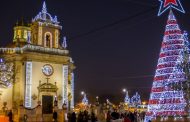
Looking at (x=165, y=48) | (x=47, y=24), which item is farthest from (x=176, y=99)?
(x=47, y=24)

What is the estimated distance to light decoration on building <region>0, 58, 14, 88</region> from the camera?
1831 inches

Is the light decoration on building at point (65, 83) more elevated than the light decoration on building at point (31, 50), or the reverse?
the light decoration on building at point (31, 50)

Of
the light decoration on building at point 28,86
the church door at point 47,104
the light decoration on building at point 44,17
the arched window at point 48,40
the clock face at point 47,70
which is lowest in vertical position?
the church door at point 47,104

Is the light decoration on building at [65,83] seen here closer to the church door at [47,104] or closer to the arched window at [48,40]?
the church door at [47,104]

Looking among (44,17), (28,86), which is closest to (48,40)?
(44,17)

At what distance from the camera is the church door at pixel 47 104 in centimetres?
4794

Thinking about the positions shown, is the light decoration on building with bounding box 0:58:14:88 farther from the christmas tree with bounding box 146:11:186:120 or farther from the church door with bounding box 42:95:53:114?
the christmas tree with bounding box 146:11:186:120

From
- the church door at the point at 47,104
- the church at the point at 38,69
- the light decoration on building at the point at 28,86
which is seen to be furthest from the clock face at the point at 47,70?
the church door at the point at 47,104

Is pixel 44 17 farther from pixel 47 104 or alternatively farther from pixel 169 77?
pixel 169 77

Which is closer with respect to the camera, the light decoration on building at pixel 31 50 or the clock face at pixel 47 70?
the light decoration on building at pixel 31 50

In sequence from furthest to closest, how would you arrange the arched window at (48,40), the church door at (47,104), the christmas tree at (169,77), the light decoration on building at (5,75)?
the arched window at (48,40) → the church door at (47,104) → the light decoration on building at (5,75) → the christmas tree at (169,77)

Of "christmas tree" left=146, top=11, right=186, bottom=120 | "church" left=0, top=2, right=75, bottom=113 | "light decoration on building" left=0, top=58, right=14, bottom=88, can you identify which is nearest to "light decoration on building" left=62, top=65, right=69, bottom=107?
"church" left=0, top=2, right=75, bottom=113

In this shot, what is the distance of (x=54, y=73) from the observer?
49.5 meters

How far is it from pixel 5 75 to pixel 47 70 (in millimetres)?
5348
